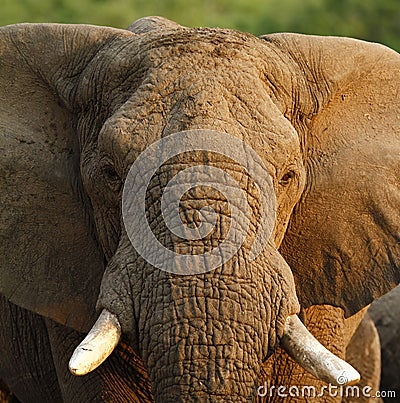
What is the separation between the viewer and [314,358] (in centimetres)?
564

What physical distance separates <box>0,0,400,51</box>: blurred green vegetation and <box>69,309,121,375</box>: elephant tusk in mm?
14347

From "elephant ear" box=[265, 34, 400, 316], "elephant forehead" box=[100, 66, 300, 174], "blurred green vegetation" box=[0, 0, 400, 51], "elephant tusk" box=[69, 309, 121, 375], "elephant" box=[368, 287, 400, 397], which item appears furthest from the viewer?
"blurred green vegetation" box=[0, 0, 400, 51]

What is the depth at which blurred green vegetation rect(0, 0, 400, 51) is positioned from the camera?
2062cm

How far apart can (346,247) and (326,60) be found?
814 millimetres

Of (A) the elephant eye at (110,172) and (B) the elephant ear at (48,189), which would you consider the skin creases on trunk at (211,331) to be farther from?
(B) the elephant ear at (48,189)

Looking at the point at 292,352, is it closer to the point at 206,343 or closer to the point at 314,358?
the point at 314,358

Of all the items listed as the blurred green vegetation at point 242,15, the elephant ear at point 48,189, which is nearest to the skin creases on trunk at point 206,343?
the elephant ear at point 48,189

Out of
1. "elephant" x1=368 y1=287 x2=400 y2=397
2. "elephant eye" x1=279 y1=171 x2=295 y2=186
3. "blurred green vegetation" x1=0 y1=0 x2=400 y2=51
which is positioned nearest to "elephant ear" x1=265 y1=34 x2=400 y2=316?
"elephant eye" x1=279 y1=171 x2=295 y2=186

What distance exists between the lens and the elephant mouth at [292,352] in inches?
218

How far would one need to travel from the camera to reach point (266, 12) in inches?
912

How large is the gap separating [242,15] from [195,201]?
17154mm

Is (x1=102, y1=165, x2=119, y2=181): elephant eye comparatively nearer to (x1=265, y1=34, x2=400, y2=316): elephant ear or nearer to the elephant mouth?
the elephant mouth

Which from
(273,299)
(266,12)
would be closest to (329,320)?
(273,299)

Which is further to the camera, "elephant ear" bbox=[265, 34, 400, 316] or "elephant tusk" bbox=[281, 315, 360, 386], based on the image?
"elephant ear" bbox=[265, 34, 400, 316]
